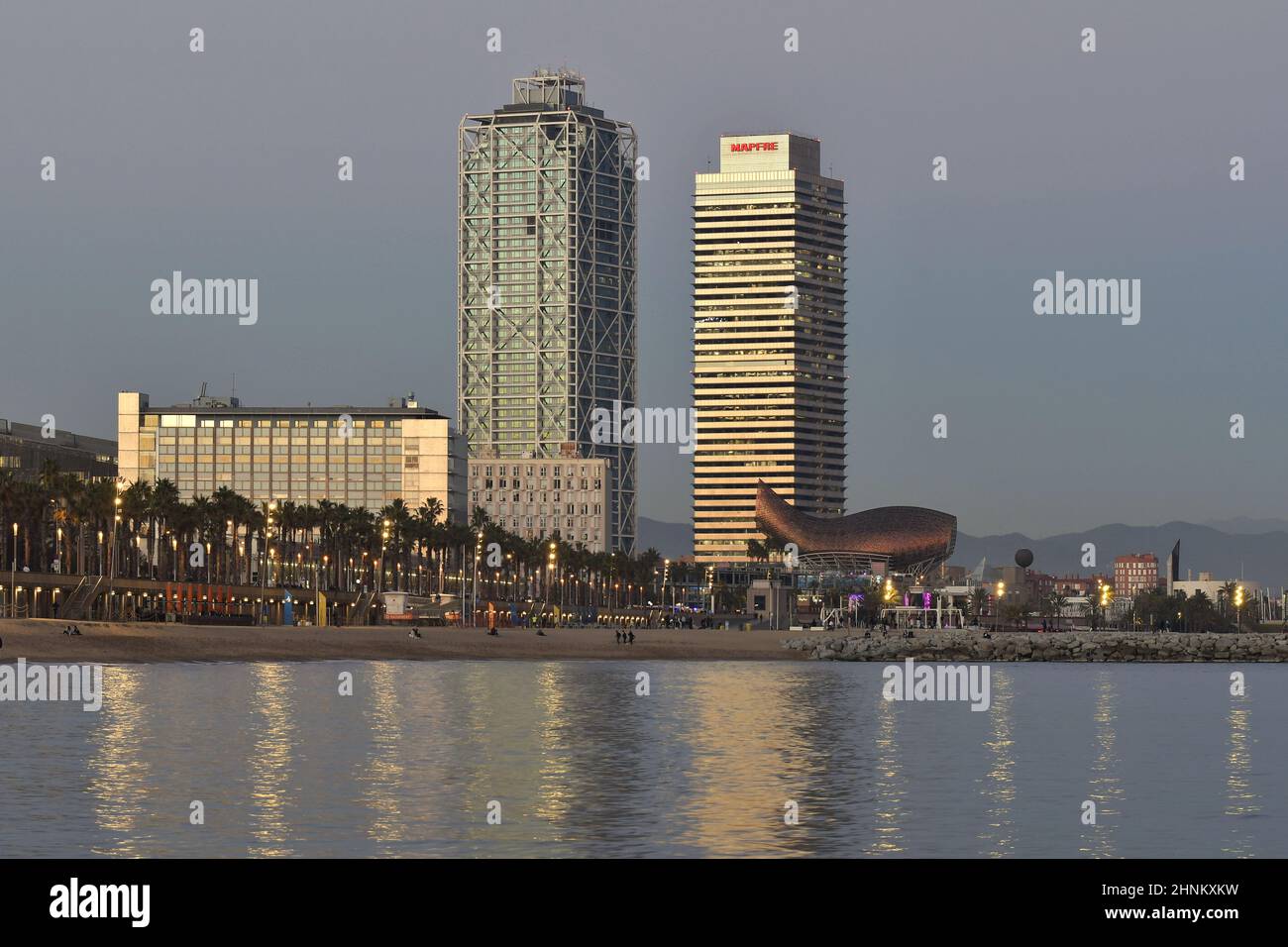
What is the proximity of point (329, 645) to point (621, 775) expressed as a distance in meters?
97.6

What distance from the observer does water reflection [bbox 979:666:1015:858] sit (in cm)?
4022

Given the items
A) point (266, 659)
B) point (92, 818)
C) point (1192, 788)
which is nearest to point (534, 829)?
point (92, 818)

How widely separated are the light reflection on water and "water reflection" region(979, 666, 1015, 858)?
6.4 inches

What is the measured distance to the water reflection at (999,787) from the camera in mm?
40219

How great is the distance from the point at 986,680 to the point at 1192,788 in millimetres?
81853

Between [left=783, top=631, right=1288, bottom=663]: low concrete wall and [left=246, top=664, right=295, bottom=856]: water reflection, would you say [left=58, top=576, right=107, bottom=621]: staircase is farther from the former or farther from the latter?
[left=783, top=631, right=1288, bottom=663]: low concrete wall

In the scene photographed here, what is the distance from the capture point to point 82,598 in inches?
6407

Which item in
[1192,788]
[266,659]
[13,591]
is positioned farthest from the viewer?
[13,591]

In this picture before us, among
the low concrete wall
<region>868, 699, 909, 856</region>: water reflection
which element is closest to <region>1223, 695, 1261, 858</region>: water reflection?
<region>868, 699, 909, 856</region>: water reflection

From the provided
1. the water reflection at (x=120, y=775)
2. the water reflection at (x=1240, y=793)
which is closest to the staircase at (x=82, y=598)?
the water reflection at (x=120, y=775)

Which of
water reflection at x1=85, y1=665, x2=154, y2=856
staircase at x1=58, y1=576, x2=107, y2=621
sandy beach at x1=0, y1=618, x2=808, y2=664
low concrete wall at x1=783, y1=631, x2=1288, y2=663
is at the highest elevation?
staircase at x1=58, y1=576, x2=107, y2=621

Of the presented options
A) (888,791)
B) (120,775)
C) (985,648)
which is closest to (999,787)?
(888,791)
